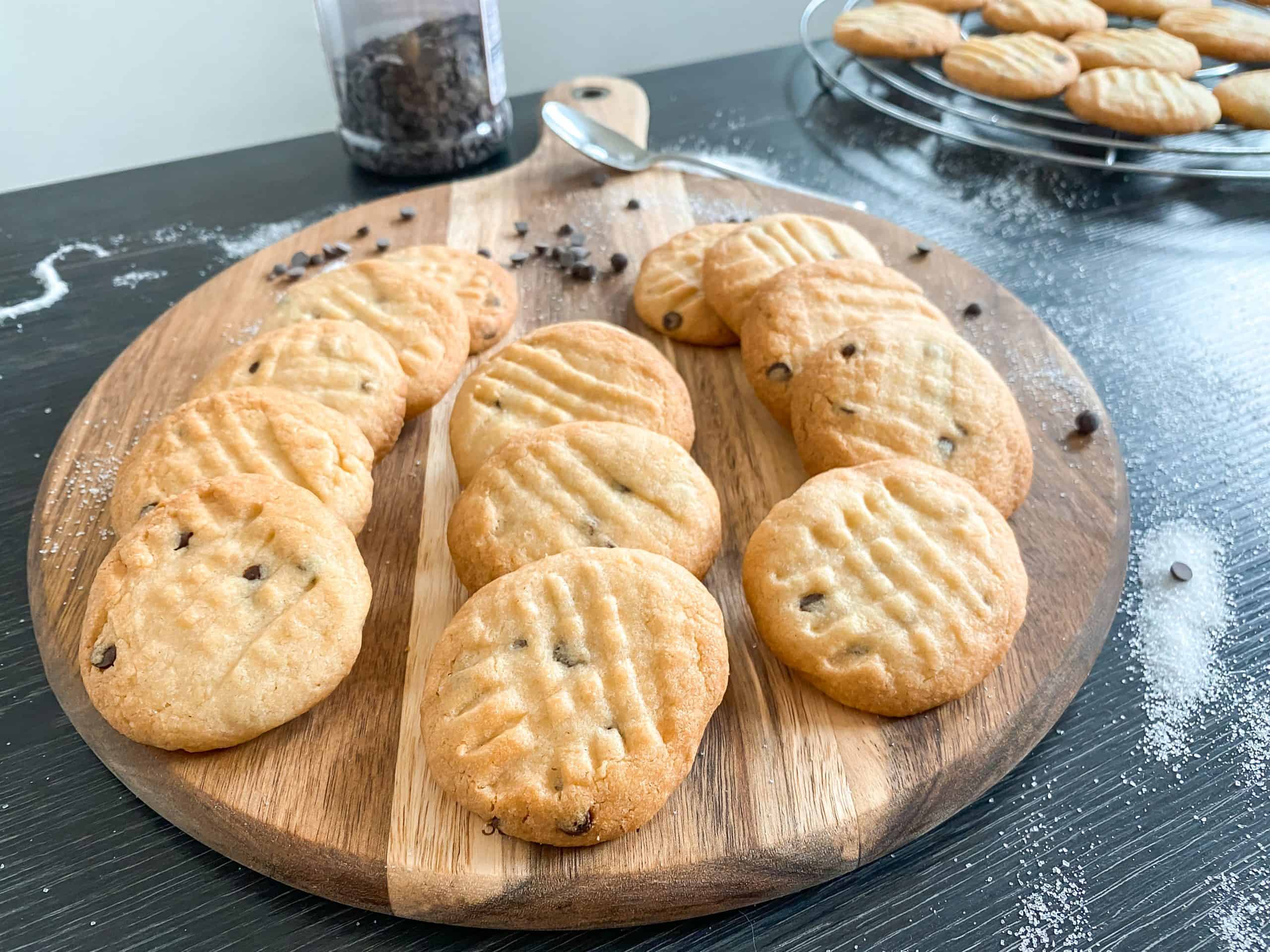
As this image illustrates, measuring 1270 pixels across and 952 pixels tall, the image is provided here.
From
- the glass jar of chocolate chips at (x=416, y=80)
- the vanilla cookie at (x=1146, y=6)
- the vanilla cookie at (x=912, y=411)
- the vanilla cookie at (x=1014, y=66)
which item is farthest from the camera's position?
the vanilla cookie at (x=1146, y=6)

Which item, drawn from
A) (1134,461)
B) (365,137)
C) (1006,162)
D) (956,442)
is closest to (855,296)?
(956,442)

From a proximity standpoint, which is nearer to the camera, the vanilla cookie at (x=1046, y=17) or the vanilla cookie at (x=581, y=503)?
the vanilla cookie at (x=581, y=503)

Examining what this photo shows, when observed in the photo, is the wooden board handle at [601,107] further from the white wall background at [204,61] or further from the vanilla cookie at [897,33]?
the white wall background at [204,61]

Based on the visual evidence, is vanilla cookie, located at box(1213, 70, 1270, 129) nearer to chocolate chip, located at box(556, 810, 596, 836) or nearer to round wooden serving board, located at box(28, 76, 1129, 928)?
round wooden serving board, located at box(28, 76, 1129, 928)

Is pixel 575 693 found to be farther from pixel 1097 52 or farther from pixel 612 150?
pixel 1097 52

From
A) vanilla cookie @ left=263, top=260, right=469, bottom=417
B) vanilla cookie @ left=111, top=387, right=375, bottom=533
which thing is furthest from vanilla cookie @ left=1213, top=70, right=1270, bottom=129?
vanilla cookie @ left=111, top=387, right=375, bottom=533

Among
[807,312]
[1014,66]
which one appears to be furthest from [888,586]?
[1014,66]

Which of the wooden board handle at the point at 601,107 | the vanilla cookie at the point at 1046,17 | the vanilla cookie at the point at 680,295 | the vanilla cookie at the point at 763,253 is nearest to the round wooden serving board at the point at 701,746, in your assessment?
the vanilla cookie at the point at 680,295
